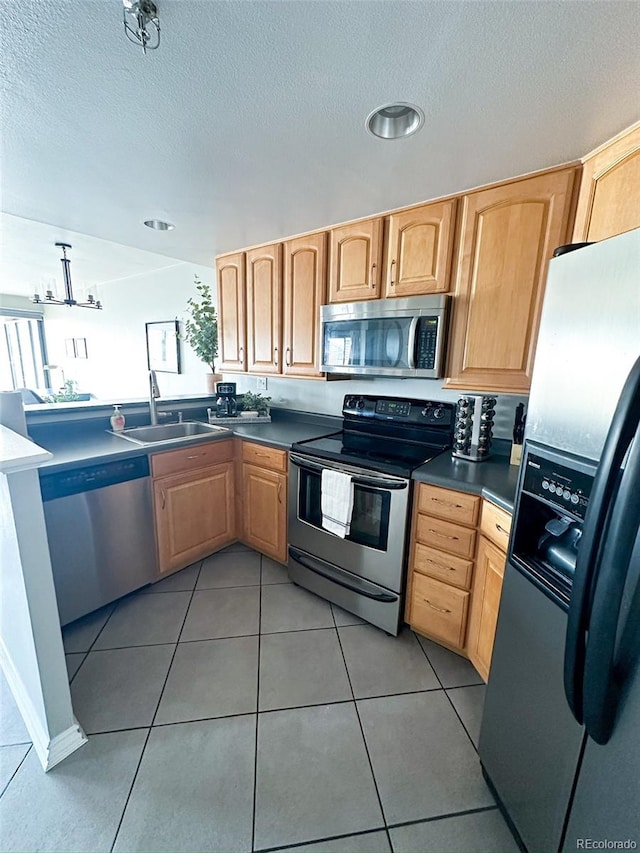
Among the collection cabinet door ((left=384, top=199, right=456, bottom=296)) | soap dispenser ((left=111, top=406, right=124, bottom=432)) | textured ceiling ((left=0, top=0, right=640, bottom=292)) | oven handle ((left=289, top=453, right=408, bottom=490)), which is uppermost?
textured ceiling ((left=0, top=0, right=640, bottom=292))

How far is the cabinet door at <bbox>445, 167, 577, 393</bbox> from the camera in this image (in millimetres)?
1491

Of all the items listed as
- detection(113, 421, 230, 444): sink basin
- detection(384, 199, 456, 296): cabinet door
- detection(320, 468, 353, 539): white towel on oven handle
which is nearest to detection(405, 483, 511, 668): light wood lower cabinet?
detection(320, 468, 353, 539): white towel on oven handle

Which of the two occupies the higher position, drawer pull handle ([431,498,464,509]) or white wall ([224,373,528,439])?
white wall ([224,373,528,439])

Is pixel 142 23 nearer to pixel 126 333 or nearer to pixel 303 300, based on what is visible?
pixel 303 300

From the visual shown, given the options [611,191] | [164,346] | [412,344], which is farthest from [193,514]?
[164,346]

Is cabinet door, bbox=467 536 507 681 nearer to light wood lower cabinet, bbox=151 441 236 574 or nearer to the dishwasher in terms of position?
light wood lower cabinet, bbox=151 441 236 574

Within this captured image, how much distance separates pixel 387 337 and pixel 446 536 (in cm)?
111

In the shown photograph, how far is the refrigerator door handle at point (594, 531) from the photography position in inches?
25.2

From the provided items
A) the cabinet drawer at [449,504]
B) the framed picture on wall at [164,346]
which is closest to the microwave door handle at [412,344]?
the cabinet drawer at [449,504]

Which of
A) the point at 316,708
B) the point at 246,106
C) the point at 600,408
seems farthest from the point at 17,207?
the point at 316,708

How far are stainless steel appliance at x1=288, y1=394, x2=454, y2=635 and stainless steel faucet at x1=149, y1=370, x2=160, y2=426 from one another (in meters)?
1.23

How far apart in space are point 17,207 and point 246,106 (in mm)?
1769

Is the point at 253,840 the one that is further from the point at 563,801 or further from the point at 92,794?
the point at 563,801

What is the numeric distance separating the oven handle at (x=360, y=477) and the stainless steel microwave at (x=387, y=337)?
59 centimetres
